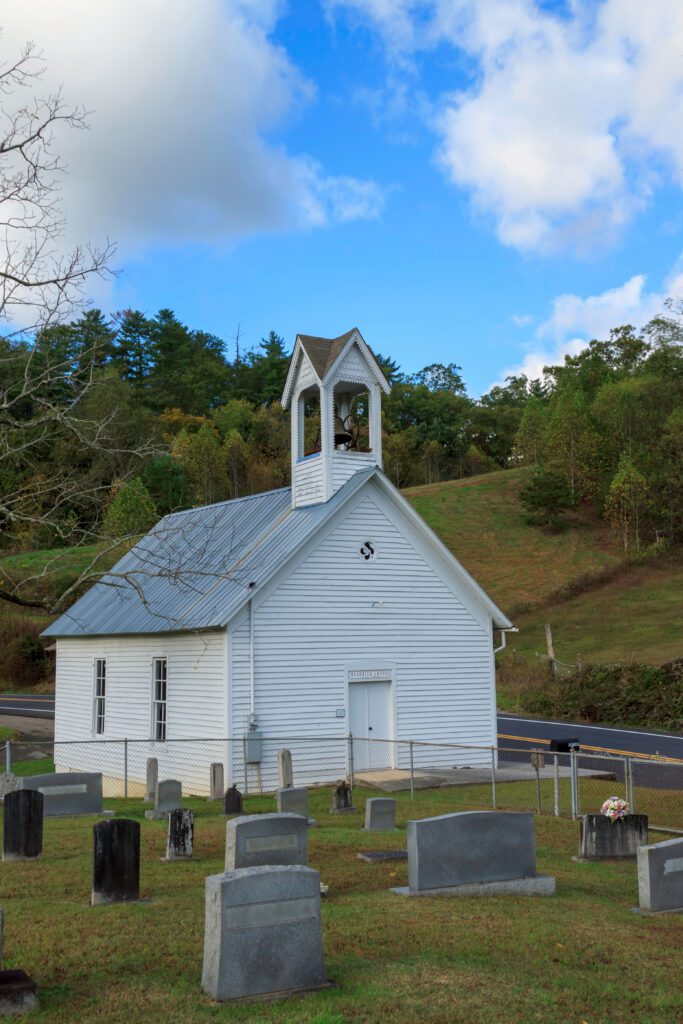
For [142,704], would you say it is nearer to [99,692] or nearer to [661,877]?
[99,692]

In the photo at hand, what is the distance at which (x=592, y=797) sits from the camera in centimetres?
1888

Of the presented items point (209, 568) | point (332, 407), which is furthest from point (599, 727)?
point (209, 568)

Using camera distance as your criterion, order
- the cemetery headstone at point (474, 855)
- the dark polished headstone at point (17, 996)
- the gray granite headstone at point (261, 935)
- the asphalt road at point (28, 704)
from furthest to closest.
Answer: the asphalt road at point (28, 704) → the cemetery headstone at point (474, 855) → the gray granite headstone at point (261, 935) → the dark polished headstone at point (17, 996)

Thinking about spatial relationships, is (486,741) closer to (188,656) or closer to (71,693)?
(188,656)

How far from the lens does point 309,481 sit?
22641 mm

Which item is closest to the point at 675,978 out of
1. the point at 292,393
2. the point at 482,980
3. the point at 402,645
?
the point at 482,980

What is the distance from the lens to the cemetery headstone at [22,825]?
11.7 meters

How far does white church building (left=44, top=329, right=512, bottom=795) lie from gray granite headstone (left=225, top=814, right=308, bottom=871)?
944 centimetres

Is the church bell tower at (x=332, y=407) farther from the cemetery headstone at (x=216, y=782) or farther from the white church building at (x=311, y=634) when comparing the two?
the cemetery headstone at (x=216, y=782)

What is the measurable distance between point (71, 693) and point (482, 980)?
69.7 ft

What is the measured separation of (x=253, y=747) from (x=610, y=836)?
8564 mm

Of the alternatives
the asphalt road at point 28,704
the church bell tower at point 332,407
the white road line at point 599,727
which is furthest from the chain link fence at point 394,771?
the asphalt road at point 28,704

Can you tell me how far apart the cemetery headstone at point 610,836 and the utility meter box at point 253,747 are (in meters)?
8.21

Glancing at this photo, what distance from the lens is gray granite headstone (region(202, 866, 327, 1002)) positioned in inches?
268
